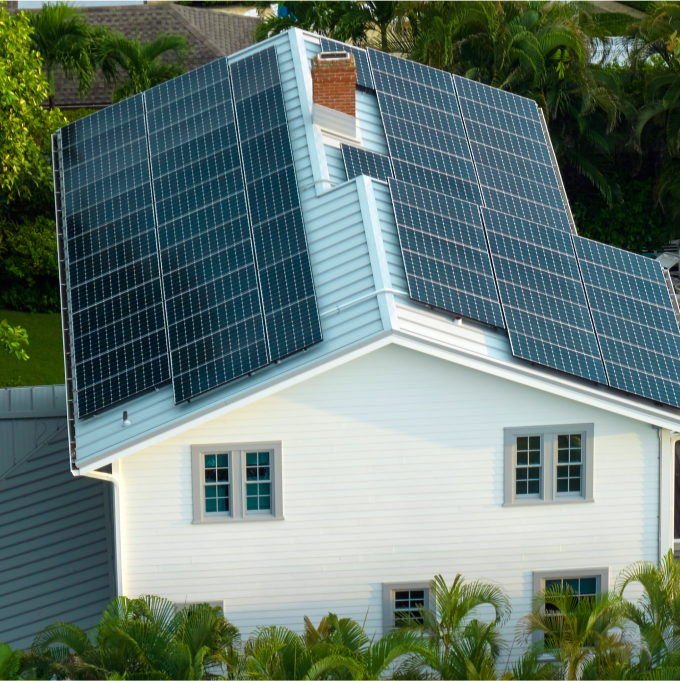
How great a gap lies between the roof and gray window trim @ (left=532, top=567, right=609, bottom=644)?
3174 millimetres

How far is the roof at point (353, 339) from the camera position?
1811 centimetres

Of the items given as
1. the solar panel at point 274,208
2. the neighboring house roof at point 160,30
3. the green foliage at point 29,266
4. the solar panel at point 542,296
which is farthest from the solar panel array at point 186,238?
the neighboring house roof at point 160,30

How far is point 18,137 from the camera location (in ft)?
86.3

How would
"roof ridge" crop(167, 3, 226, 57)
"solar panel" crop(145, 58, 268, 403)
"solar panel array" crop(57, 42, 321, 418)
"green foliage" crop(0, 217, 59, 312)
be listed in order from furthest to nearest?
1. "roof ridge" crop(167, 3, 226, 57)
2. "green foliage" crop(0, 217, 59, 312)
3. "solar panel array" crop(57, 42, 321, 418)
4. "solar panel" crop(145, 58, 268, 403)

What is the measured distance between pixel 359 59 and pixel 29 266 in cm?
1541

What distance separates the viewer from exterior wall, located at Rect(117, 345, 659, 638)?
1898 cm

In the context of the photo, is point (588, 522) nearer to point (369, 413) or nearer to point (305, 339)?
point (369, 413)

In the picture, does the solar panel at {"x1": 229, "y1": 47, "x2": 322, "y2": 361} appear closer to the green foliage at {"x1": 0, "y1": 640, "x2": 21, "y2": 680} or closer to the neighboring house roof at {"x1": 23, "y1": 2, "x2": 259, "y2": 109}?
the green foliage at {"x1": 0, "y1": 640, "x2": 21, "y2": 680}

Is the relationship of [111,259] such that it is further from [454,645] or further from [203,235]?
[454,645]

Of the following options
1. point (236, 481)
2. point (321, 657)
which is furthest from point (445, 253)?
point (321, 657)

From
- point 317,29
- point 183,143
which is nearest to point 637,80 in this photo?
point 317,29

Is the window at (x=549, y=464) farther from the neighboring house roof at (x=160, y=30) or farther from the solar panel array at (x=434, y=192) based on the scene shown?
the neighboring house roof at (x=160, y=30)

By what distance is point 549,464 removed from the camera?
64.6 ft

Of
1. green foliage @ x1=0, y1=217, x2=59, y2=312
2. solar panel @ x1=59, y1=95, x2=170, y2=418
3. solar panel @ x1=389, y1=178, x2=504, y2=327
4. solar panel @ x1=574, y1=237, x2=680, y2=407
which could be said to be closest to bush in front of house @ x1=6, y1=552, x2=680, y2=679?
solar panel @ x1=574, y1=237, x2=680, y2=407
